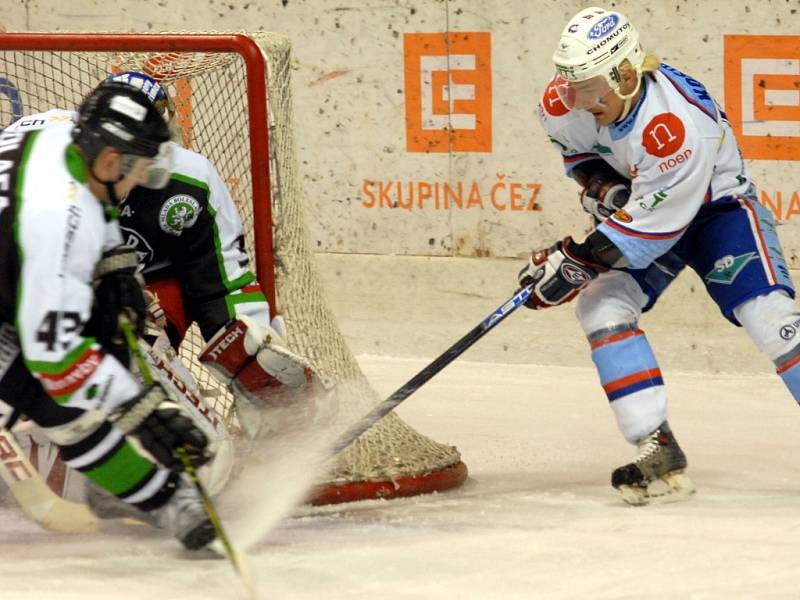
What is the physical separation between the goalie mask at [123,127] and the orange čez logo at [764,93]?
2.42m

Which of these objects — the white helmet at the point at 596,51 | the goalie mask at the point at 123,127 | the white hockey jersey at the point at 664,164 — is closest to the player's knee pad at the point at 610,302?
the white hockey jersey at the point at 664,164

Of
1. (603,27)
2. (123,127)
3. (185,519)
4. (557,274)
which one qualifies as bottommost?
(185,519)

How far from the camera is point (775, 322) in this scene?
3.60m

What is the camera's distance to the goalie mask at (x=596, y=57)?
3.54 meters

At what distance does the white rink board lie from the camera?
16.4 feet

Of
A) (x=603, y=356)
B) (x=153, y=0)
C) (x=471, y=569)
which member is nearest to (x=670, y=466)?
(x=603, y=356)

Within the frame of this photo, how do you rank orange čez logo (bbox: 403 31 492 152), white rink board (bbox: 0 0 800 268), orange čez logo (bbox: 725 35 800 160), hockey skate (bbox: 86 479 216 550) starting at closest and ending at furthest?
hockey skate (bbox: 86 479 216 550) → orange čez logo (bbox: 725 35 800 160) → white rink board (bbox: 0 0 800 268) → orange čez logo (bbox: 403 31 492 152)

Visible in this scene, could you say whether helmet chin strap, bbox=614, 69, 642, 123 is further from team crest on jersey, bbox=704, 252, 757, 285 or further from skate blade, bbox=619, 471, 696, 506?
skate blade, bbox=619, 471, 696, 506

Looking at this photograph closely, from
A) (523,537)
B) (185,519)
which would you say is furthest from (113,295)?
(523,537)

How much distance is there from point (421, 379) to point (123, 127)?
1060 millimetres

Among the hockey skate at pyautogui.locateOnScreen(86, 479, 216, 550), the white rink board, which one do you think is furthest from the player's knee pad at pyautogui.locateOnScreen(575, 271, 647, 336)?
the white rink board

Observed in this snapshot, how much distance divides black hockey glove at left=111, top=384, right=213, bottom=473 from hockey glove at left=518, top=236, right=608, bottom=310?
1034 mm

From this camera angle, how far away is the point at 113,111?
302 cm

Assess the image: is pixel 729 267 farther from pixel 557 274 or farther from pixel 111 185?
pixel 111 185
